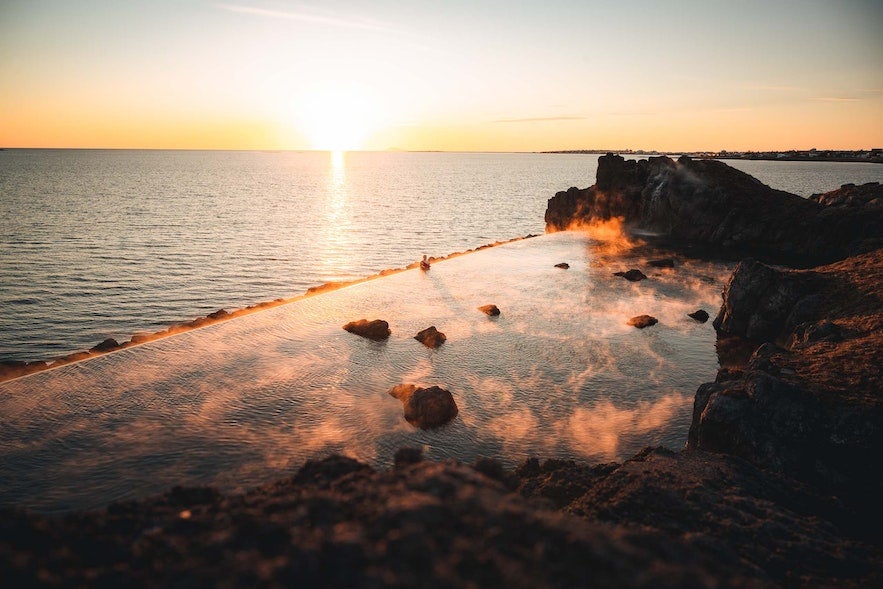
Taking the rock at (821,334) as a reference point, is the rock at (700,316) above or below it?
below

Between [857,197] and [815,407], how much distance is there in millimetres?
50998

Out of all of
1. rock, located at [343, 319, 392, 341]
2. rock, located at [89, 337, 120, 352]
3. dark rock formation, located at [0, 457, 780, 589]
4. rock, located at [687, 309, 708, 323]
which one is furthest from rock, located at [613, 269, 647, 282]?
rock, located at [89, 337, 120, 352]

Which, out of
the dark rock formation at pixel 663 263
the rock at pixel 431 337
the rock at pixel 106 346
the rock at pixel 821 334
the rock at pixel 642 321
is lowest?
the rock at pixel 106 346

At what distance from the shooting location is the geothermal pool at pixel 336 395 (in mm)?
14016

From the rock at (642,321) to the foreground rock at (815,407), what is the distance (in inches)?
312

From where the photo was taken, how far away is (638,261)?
149 ft

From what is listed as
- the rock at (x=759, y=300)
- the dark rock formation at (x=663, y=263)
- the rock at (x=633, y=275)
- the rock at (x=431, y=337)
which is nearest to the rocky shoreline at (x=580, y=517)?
the rock at (x=759, y=300)

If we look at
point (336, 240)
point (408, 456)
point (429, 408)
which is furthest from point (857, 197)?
point (336, 240)

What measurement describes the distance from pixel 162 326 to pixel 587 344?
27498 millimetres

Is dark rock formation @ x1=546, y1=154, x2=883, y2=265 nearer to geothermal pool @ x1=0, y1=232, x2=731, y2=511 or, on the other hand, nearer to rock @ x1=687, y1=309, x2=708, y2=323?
rock @ x1=687, y1=309, x2=708, y2=323

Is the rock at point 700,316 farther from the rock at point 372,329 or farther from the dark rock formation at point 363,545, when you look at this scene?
the dark rock formation at point 363,545

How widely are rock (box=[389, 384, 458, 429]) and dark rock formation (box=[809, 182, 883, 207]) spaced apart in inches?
1926

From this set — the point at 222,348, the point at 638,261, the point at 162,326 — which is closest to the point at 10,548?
the point at 222,348

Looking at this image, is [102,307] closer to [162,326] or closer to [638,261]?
[162,326]
